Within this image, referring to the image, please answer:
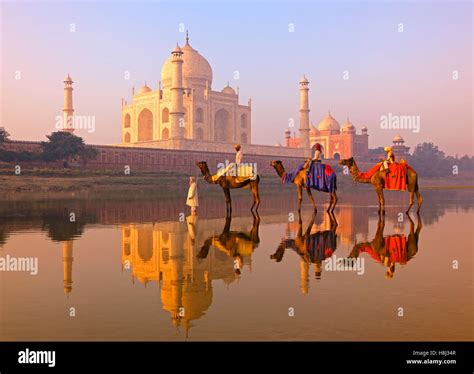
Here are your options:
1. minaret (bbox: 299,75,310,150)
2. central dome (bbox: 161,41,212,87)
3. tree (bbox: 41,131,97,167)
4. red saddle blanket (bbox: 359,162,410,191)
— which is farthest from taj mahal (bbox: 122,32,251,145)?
red saddle blanket (bbox: 359,162,410,191)

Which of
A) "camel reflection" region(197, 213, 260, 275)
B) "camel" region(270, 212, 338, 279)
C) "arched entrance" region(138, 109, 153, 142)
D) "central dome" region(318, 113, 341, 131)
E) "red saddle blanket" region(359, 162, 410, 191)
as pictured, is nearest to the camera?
"camel" region(270, 212, 338, 279)

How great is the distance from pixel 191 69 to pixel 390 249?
49762 millimetres

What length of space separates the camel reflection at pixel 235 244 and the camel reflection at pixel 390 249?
1538 mm

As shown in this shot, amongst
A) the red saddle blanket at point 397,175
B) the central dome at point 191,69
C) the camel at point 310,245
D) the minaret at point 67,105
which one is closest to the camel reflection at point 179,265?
the camel at point 310,245

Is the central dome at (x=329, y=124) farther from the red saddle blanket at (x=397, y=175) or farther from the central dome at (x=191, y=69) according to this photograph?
the red saddle blanket at (x=397, y=175)

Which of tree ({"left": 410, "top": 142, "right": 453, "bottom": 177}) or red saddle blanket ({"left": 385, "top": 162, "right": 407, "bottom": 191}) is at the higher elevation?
tree ({"left": 410, "top": 142, "right": 453, "bottom": 177})

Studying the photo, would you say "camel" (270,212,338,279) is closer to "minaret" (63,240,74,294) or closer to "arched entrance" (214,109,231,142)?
"minaret" (63,240,74,294)

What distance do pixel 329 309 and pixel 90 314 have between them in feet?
6.60

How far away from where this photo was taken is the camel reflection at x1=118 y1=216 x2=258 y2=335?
14.4 feet

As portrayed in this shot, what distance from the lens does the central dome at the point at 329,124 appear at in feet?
233

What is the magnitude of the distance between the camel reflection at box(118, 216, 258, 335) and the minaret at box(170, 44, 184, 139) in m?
37.7

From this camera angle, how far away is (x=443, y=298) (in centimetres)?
460

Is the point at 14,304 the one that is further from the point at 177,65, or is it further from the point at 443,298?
the point at 177,65
